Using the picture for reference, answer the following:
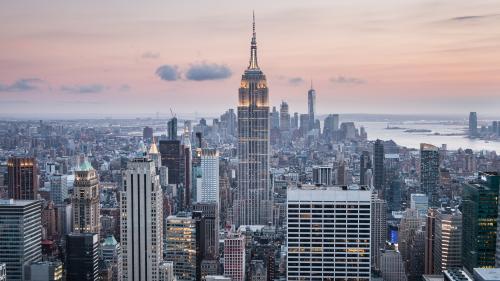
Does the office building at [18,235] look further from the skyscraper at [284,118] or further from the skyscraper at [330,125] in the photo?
the skyscraper at [284,118]

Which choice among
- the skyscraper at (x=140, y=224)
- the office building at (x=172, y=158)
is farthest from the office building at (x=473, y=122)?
the office building at (x=172, y=158)

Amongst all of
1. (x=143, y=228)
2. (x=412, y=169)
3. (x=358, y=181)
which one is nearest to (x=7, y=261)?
(x=143, y=228)

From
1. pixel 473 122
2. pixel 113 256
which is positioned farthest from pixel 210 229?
pixel 473 122

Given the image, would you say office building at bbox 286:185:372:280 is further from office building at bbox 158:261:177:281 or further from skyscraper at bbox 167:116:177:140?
skyscraper at bbox 167:116:177:140

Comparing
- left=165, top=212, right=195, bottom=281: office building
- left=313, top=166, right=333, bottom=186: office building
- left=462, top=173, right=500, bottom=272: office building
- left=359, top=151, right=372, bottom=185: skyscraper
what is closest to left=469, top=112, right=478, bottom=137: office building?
left=462, top=173, right=500, bottom=272: office building

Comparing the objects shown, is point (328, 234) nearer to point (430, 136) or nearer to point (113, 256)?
point (430, 136)

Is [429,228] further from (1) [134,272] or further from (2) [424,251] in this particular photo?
(1) [134,272]

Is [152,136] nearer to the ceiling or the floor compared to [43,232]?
nearer to the ceiling
